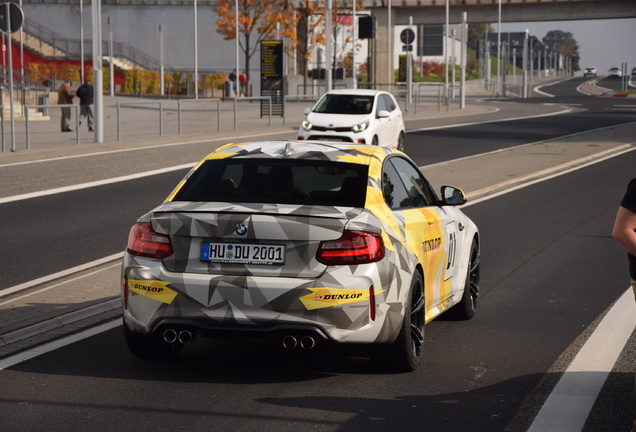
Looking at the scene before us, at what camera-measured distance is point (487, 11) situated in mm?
85750

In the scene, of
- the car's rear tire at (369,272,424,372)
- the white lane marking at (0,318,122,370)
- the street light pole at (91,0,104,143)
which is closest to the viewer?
the car's rear tire at (369,272,424,372)

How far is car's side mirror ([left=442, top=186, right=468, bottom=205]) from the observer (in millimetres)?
8328

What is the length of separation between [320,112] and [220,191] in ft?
70.6

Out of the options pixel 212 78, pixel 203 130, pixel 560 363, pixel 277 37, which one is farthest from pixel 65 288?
pixel 212 78

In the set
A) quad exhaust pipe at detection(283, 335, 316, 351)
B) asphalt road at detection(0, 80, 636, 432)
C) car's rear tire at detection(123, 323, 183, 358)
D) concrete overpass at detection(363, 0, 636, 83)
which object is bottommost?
asphalt road at detection(0, 80, 636, 432)

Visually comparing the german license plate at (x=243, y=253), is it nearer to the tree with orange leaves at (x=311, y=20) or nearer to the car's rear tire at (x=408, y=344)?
the car's rear tire at (x=408, y=344)

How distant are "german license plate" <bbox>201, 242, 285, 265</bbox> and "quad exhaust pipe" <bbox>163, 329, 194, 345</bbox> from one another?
1.53ft

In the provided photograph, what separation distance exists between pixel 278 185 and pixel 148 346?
131 centimetres

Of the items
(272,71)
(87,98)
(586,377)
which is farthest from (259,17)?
(586,377)

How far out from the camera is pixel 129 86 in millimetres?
77125

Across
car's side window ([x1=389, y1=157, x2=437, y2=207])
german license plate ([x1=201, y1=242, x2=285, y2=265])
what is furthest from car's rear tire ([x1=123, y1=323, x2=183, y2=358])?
car's side window ([x1=389, y1=157, x2=437, y2=207])

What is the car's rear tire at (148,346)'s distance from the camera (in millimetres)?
7254

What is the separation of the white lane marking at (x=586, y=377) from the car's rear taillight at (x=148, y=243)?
7.65 feet

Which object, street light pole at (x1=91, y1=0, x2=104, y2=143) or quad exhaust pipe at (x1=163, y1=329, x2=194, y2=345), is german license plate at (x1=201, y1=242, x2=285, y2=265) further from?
street light pole at (x1=91, y1=0, x2=104, y2=143)
